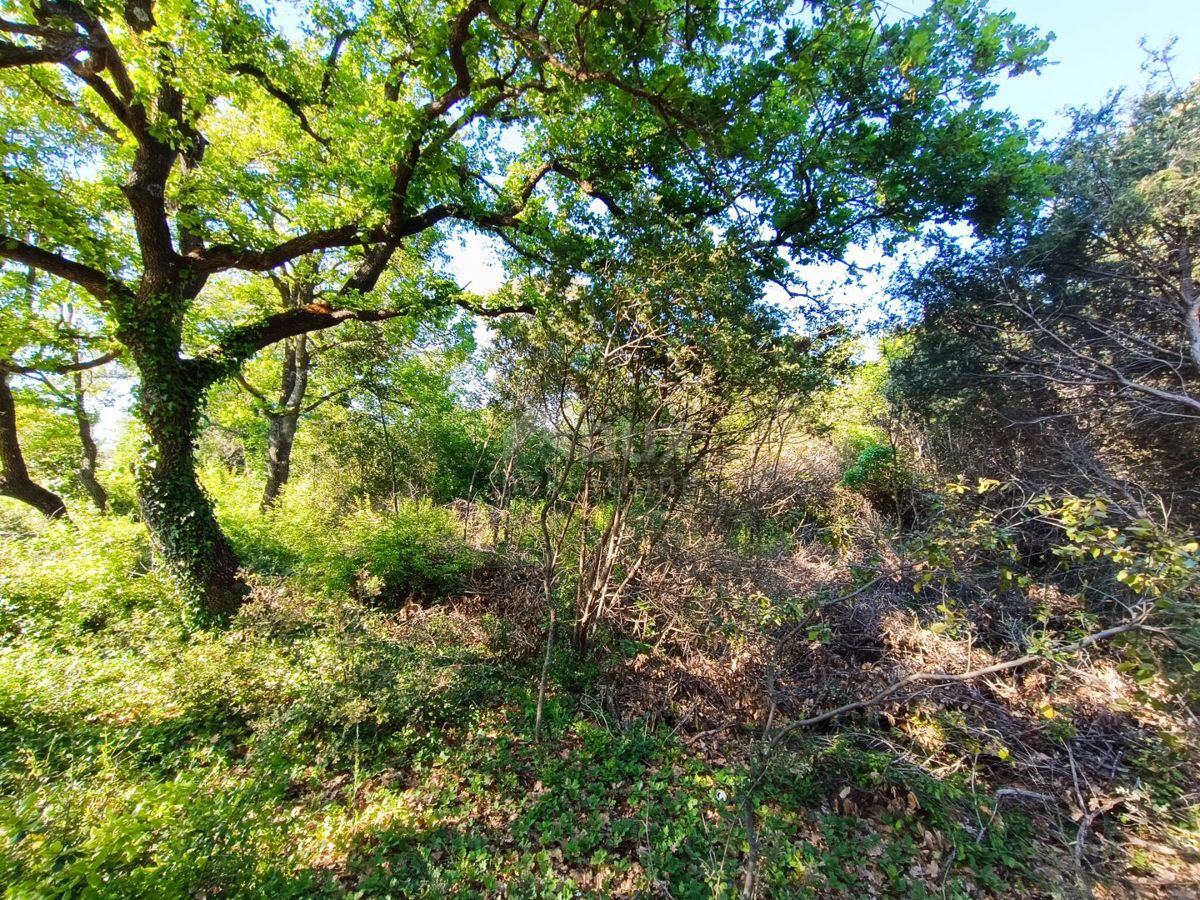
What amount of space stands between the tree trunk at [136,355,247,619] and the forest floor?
1.73 feet

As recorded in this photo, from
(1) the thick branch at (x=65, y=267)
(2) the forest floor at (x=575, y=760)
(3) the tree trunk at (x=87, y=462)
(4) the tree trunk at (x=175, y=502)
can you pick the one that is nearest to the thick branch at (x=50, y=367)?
(1) the thick branch at (x=65, y=267)

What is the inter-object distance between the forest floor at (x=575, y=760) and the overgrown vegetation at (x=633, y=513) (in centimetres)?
4

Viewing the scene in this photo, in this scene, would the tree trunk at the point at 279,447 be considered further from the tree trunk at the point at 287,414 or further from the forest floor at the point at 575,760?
the forest floor at the point at 575,760

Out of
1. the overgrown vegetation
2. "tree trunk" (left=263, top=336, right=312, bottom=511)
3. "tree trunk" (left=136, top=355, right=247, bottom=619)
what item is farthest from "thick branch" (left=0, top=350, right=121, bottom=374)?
"tree trunk" (left=263, top=336, right=312, bottom=511)

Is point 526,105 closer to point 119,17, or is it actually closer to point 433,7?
point 433,7

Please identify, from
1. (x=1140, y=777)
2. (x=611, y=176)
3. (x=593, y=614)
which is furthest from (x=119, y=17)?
(x=1140, y=777)

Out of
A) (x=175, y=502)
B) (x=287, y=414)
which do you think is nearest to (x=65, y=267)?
(x=175, y=502)

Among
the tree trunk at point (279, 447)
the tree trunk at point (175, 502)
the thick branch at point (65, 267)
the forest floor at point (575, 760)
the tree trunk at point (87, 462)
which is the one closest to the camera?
the forest floor at point (575, 760)

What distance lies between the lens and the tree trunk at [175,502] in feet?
18.0

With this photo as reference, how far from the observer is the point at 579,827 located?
3305 mm

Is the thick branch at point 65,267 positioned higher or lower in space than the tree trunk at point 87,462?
higher

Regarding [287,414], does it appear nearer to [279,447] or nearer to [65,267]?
[279,447]

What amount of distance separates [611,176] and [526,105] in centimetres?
175

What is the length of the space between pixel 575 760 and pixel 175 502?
5.82 metres
